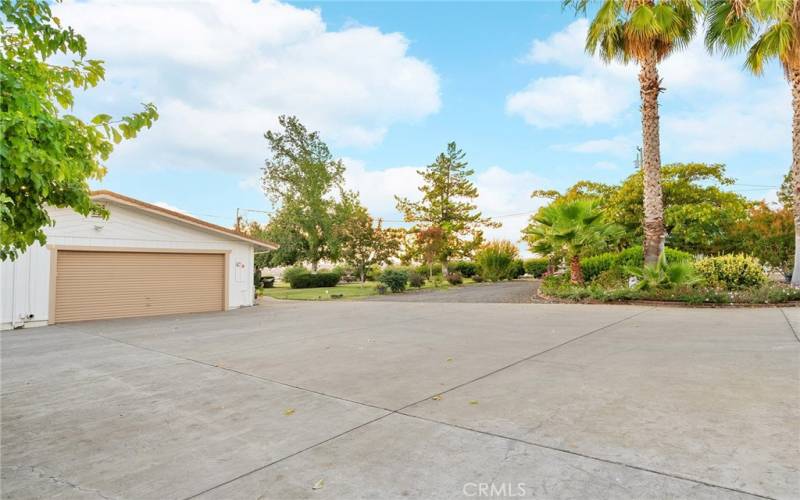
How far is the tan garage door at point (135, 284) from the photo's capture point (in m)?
10.9

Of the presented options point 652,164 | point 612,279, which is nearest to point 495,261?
point 612,279

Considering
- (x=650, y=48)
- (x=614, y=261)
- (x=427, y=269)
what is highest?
(x=650, y=48)

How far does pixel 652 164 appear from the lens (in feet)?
42.5

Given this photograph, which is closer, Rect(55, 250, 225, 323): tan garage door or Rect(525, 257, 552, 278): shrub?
Rect(55, 250, 225, 323): tan garage door

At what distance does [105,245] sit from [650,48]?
56.3 ft

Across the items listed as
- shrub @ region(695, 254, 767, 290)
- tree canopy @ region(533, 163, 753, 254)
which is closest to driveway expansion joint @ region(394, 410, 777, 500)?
shrub @ region(695, 254, 767, 290)

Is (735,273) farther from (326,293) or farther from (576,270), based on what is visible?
(326,293)

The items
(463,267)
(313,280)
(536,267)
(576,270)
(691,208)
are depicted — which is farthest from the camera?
(463,267)

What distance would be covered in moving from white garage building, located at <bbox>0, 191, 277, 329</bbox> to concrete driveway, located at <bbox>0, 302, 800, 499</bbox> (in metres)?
4.55

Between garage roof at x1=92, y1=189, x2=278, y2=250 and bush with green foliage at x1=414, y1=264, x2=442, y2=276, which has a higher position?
garage roof at x1=92, y1=189, x2=278, y2=250

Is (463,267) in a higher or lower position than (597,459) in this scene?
higher

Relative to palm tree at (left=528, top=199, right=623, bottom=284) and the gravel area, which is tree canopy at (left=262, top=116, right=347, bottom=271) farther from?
palm tree at (left=528, top=199, right=623, bottom=284)

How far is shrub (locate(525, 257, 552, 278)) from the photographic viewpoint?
1271 inches

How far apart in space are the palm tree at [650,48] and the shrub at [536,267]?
1939 centimetres
